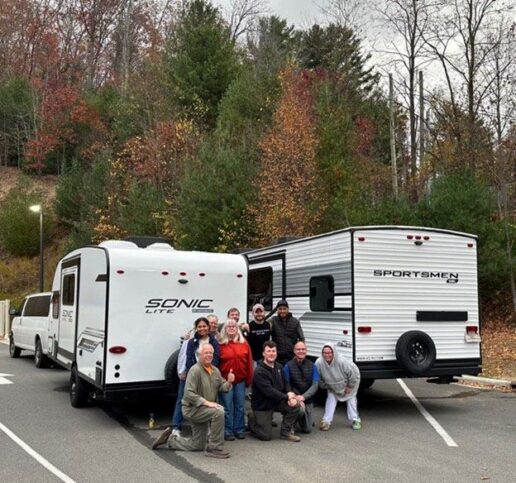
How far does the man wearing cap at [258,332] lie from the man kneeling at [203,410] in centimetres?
218

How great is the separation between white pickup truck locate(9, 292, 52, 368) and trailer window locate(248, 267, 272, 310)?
5.80 metres

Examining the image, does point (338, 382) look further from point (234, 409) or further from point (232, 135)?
point (232, 135)

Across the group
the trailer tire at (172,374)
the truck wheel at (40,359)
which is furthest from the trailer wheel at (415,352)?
the truck wheel at (40,359)

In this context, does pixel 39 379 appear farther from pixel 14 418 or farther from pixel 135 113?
pixel 135 113

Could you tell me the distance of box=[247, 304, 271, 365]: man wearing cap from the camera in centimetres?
1019

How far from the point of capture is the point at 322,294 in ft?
35.4

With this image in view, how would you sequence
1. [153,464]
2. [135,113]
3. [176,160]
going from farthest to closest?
[135,113]
[176,160]
[153,464]

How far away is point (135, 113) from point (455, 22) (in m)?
22.4

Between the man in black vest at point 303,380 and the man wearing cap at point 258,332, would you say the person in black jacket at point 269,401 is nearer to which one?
the man in black vest at point 303,380

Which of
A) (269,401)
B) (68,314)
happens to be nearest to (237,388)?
(269,401)

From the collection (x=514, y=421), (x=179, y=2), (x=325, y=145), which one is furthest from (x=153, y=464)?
(x=179, y=2)

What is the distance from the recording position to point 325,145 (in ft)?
82.8

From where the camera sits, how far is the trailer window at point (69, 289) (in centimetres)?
1161

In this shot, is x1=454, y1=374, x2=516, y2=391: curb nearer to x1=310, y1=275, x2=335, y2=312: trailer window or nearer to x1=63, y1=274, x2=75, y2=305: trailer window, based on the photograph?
x1=310, y1=275, x2=335, y2=312: trailer window
